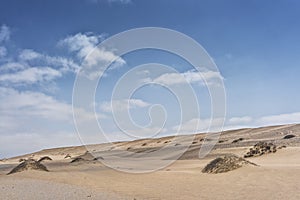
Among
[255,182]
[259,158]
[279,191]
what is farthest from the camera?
[259,158]

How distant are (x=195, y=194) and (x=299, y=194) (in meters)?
2.80

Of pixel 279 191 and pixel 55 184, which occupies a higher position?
pixel 55 184

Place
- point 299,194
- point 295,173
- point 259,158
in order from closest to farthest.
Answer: point 299,194, point 295,173, point 259,158

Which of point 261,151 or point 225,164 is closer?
point 225,164

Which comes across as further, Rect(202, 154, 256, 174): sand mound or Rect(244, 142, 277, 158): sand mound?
Rect(244, 142, 277, 158): sand mound

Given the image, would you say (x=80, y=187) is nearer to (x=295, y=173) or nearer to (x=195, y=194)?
(x=195, y=194)

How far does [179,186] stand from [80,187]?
3275 mm

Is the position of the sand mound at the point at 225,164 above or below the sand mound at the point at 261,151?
below

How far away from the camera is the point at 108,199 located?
34.6 ft

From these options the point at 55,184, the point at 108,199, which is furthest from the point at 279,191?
the point at 55,184

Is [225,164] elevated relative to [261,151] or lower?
lower

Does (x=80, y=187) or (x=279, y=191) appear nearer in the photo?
(x=279, y=191)

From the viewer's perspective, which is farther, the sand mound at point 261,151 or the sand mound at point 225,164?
the sand mound at point 261,151

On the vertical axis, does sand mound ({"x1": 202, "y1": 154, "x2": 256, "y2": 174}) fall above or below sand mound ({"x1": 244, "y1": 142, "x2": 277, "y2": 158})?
below
